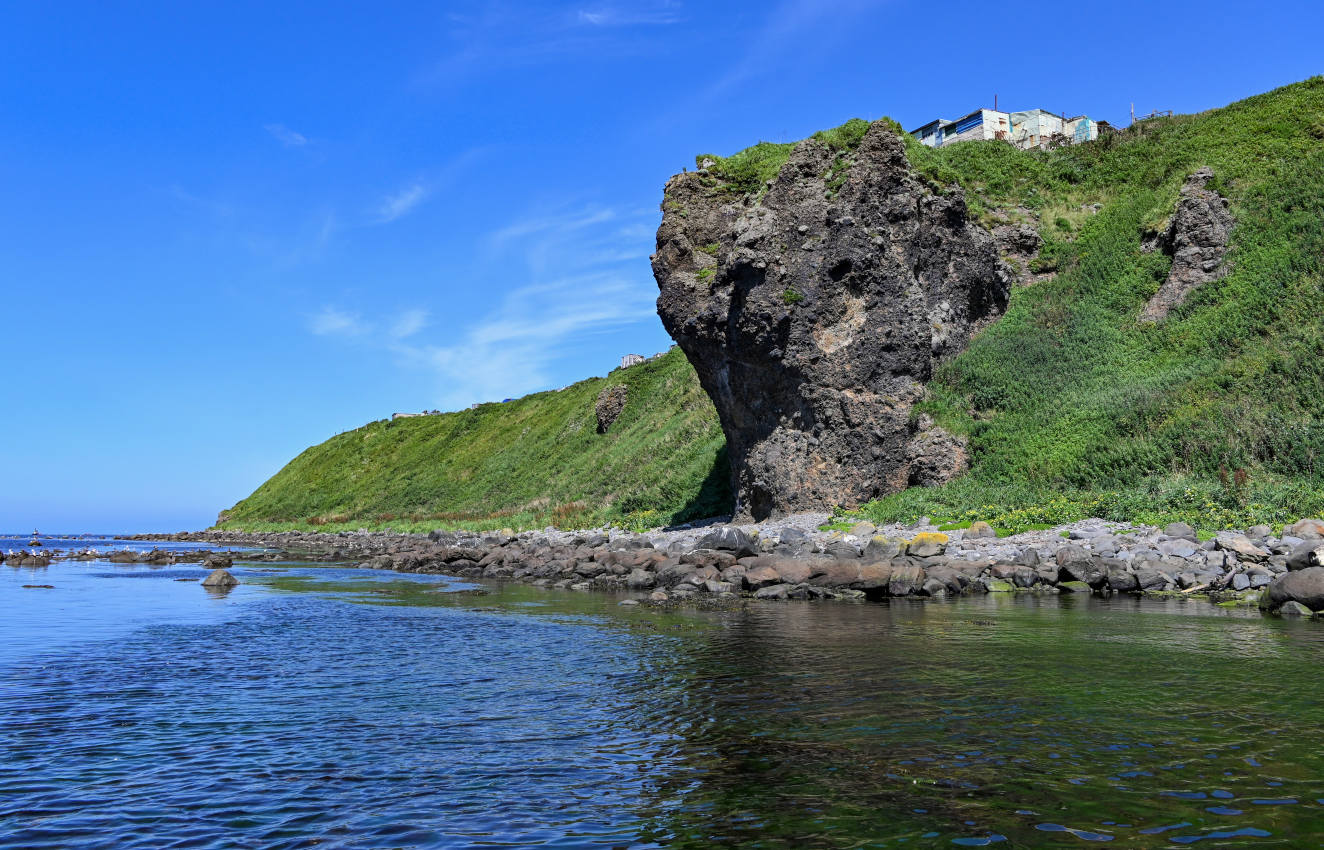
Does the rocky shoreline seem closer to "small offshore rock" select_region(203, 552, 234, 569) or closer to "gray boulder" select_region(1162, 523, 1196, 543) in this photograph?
"gray boulder" select_region(1162, 523, 1196, 543)

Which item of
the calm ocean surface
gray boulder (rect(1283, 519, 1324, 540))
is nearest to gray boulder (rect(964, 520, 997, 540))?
gray boulder (rect(1283, 519, 1324, 540))

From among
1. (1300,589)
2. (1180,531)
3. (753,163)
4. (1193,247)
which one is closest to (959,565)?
(1180,531)

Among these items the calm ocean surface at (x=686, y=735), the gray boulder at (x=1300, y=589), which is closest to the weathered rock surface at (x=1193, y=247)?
the gray boulder at (x=1300, y=589)

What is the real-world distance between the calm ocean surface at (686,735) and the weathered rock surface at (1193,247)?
2689 cm

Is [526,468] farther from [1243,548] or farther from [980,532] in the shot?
[1243,548]

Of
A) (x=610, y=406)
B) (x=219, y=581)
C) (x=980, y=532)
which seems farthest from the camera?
(x=610, y=406)

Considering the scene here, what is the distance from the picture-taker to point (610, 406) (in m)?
81.6

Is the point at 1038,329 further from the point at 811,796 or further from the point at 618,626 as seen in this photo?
the point at 811,796

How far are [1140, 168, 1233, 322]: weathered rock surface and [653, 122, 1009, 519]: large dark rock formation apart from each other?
31.6ft

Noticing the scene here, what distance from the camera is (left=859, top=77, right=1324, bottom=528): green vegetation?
88.8 feet

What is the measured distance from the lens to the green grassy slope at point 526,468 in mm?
55281

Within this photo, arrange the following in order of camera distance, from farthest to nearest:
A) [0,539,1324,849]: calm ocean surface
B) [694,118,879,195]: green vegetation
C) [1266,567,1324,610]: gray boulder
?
[694,118,879,195]: green vegetation → [1266,567,1324,610]: gray boulder → [0,539,1324,849]: calm ocean surface

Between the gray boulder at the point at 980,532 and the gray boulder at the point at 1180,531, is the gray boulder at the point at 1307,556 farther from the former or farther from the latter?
the gray boulder at the point at 980,532

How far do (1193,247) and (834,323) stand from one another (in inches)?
721
